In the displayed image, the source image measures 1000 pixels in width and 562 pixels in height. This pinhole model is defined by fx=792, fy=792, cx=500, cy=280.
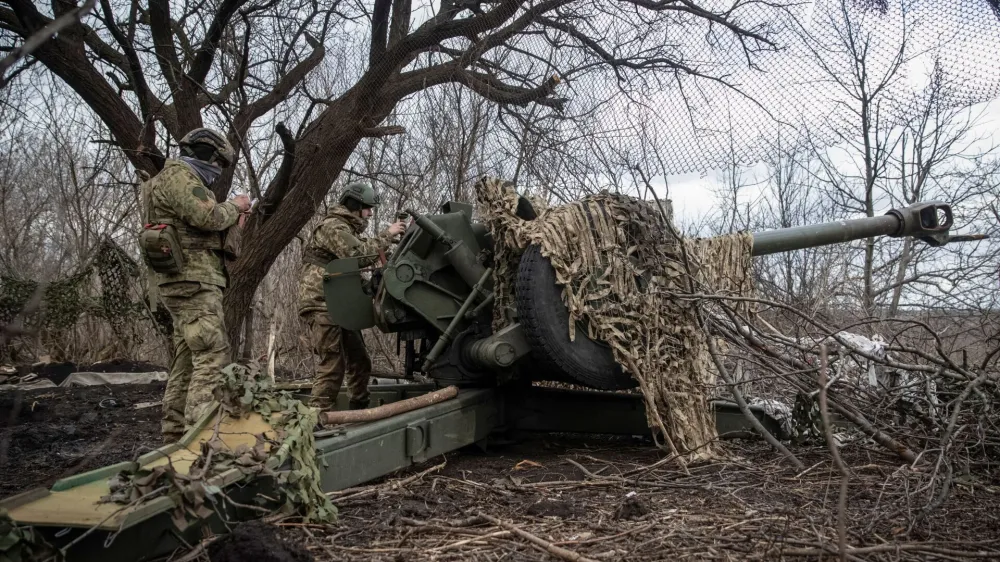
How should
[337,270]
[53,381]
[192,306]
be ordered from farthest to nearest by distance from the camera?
1. [53,381]
2. [337,270]
3. [192,306]

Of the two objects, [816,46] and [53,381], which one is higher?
[816,46]

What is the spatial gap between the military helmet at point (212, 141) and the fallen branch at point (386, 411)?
2200 millimetres

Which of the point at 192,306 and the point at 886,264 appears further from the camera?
the point at 886,264

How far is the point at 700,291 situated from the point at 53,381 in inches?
310

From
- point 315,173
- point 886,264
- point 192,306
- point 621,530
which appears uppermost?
point 315,173

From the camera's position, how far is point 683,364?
14.8 feet

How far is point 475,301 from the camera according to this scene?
514 centimetres

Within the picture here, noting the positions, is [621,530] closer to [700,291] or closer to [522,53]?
[700,291]

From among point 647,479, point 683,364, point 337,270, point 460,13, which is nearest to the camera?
point 647,479

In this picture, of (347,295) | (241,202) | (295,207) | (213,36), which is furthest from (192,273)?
(213,36)

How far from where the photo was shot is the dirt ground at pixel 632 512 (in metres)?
2.76

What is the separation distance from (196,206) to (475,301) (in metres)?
1.84

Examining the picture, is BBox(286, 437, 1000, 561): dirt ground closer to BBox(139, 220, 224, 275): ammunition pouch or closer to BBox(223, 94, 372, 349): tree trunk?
BBox(139, 220, 224, 275): ammunition pouch

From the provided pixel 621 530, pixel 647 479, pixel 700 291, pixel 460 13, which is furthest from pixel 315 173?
pixel 621 530
